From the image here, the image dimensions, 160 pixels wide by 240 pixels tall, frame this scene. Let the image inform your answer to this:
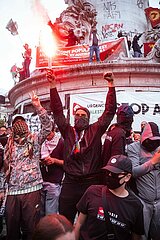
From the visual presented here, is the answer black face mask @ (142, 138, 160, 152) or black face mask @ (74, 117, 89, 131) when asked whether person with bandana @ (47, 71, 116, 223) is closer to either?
black face mask @ (74, 117, 89, 131)

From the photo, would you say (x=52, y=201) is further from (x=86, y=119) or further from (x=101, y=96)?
(x=101, y=96)

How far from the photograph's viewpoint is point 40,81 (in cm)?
1329

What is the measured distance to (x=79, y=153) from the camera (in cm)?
333

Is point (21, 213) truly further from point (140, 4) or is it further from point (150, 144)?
point (140, 4)

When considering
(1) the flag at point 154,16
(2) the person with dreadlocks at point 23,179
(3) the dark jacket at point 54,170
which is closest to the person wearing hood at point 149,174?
(2) the person with dreadlocks at point 23,179

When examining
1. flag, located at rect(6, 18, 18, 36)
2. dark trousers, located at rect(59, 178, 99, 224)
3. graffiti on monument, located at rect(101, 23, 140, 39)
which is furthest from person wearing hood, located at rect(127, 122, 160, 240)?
graffiti on monument, located at rect(101, 23, 140, 39)

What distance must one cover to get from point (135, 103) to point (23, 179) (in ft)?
27.6

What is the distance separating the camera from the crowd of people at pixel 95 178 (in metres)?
2.58

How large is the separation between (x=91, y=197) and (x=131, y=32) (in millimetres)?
19914

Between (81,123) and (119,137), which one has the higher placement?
(81,123)

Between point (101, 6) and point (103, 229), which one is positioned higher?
point (101, 6)

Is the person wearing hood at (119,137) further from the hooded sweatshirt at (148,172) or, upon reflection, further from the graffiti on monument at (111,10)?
the graffiti on monument at (111,10)

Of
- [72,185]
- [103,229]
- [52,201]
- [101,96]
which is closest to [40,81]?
[101,96]

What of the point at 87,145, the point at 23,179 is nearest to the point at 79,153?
the point at 87,145
